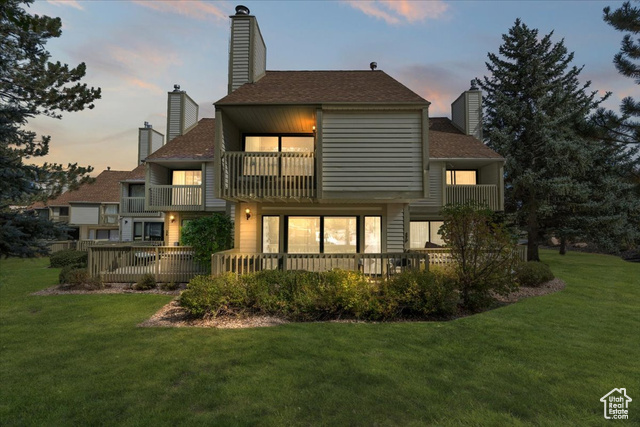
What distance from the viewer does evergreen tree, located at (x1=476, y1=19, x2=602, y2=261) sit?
1805cm

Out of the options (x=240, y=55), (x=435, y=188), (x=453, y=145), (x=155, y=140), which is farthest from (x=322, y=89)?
(x=155, y=140)

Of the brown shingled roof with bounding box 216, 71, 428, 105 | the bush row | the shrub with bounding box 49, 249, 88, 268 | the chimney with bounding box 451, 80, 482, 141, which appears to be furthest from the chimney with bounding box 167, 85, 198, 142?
the chimney with bounding box 451, 80, 482, 141

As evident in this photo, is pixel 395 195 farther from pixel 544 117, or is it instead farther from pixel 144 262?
pixel 544 117

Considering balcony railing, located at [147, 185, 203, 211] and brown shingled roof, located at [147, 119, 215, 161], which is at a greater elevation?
brown shingled roof, located at [147, 119, 215, 161]

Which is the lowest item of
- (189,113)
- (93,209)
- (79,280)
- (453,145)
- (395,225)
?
(79,280)

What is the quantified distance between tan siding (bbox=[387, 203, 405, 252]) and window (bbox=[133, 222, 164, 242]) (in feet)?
75.5

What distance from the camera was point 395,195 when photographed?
10273mm

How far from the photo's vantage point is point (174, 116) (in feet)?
59.4

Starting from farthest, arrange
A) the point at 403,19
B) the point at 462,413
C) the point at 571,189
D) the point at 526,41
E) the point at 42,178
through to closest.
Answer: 1. the point at 526,41
2. the point at 571,189
3. the point at 403,19
4. the point at 42,178
5. the point at 462,413

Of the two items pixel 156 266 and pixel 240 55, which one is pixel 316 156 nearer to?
pixel 240 55

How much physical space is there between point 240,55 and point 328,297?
11278mm

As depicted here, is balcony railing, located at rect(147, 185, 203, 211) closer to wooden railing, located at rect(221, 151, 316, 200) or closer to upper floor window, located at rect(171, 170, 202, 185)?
upper floor window, located at rect(171, 170, 202, 185)

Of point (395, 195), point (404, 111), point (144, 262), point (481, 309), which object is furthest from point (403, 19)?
point (144, 262)

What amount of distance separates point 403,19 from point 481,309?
535 inches
